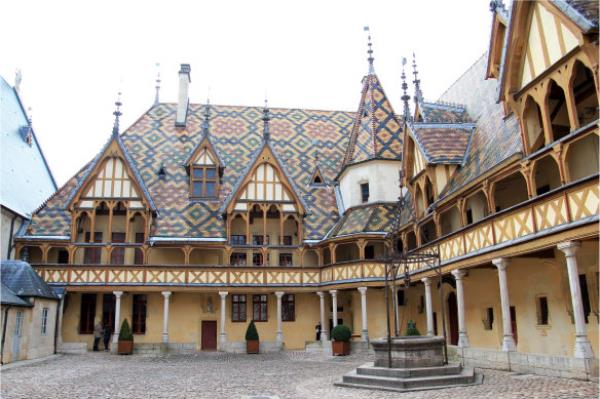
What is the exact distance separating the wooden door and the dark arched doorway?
36.4ft

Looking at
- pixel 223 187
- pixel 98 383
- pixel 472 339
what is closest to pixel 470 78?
pixel 472 339

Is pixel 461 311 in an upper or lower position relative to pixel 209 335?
upper

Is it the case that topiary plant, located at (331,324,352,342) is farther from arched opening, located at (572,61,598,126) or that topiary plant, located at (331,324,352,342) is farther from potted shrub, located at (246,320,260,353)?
arched opening, located at (572,61,598,126)

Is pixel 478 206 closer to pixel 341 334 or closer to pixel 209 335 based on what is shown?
pixel 341 334

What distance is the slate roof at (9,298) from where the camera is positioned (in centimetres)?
1858

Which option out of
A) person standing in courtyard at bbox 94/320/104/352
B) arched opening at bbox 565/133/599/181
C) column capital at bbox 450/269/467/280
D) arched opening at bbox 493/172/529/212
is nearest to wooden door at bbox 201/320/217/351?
person standing in courtyard at bbox 94/320/104/352

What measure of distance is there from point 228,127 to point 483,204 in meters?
18.3

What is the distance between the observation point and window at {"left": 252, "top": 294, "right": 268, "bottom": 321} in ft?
86.2

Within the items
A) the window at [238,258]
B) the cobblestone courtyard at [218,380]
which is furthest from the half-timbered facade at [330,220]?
the cobblestone courtyard at [218,380]

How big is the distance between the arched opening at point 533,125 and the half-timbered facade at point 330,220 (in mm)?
A: 36

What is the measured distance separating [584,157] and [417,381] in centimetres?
720

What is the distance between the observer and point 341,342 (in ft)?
70.1

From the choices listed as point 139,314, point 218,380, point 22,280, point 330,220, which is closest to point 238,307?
point 139,314

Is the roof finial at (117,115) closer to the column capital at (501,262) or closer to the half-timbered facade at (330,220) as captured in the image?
the half-timbered facade at (330,220)
